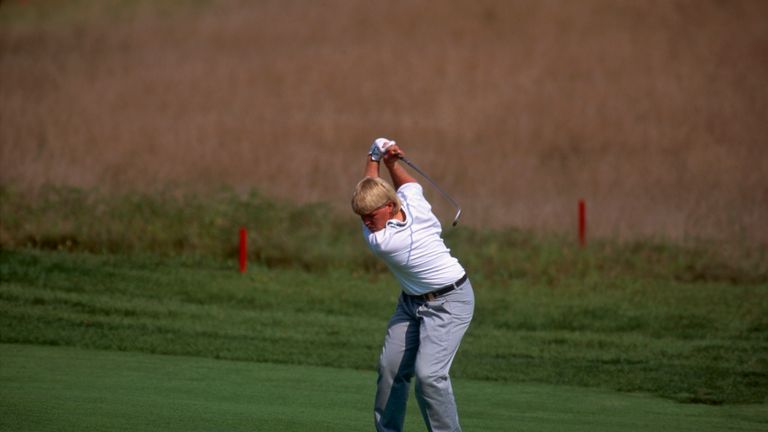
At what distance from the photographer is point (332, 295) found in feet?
53.2

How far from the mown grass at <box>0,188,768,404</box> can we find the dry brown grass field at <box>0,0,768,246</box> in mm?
2450

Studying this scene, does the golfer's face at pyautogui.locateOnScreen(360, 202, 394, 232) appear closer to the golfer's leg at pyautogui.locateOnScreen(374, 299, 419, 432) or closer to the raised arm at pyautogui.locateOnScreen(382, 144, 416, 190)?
→ the raised arm at pyautogui.locateOnScreen(382, 144, 416, 190)

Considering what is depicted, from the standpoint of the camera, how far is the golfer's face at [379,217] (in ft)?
25.2

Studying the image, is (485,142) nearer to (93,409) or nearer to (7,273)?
(7,273)

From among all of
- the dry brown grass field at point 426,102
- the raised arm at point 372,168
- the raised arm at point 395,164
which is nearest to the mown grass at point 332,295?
the dry brown grass field at point 426,102

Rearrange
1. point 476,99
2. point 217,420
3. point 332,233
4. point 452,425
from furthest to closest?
point 476,99 → point 332,233 → point 217,420 → point 452,425

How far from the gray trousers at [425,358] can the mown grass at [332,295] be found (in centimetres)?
369

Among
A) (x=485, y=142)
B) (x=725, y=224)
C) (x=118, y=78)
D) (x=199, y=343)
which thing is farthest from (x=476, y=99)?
(x=199, y=343)

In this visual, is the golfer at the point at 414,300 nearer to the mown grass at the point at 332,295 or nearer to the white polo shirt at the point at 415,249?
the white polo shirt at the point at 415,249

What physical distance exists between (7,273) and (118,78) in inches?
867

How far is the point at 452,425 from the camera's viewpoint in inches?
311

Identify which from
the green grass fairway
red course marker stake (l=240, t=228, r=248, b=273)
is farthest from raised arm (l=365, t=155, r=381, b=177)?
red course marker stake (l=240, t=228, r=248, b=273)

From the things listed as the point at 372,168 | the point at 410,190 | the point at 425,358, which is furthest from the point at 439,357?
the point at 372,168

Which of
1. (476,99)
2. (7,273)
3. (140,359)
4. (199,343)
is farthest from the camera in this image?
(476,99)
